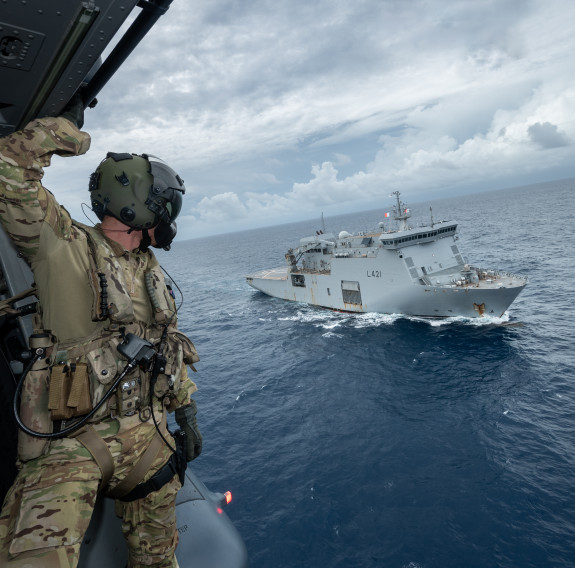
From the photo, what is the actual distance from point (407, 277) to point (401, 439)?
755 inches

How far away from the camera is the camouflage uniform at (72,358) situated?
267 cm

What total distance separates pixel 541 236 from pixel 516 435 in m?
66.4

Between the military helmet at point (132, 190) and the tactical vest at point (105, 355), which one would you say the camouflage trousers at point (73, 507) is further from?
the military helmet at point (132, 190)

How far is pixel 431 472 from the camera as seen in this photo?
1578cm

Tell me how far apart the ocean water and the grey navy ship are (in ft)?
6.26

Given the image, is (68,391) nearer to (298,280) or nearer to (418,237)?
(418,237)

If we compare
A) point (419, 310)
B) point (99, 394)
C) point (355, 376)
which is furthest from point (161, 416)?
point (419, 310)

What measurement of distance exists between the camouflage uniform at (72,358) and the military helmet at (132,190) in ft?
1.17

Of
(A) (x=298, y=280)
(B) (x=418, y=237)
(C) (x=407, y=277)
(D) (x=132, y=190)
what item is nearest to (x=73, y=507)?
(D) (x=132, y=190)

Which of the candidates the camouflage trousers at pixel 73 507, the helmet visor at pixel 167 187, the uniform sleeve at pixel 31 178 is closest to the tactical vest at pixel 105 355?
the camouflage trousers at pixel 73 507

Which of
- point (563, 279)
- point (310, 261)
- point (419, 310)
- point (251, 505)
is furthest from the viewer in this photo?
point (310, 261)

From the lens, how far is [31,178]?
8.96 ft

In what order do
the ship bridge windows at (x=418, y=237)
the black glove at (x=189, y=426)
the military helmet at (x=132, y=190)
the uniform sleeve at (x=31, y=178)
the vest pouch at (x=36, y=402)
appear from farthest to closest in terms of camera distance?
the ship bridge windows at (x=418, y=237) < the black glove at (x=189, y=426) < the military helmet at (x=132, y=190) < the vest pouch at (x=36, y=402) < the uniform sleeve at (x=31, y=178)

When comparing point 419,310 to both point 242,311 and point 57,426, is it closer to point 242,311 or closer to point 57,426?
point 242,311
